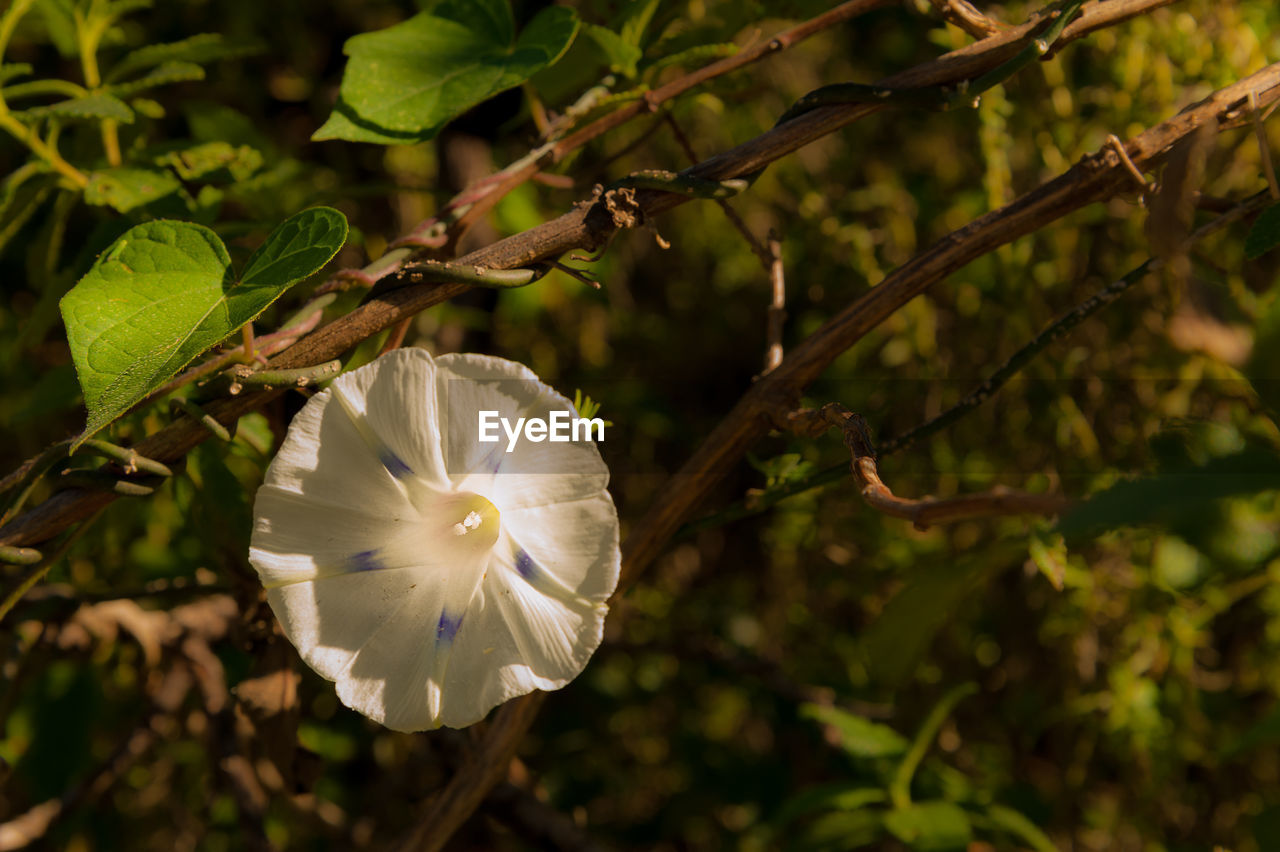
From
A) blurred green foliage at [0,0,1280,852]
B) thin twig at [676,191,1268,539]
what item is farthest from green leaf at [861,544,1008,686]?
thin twig at [676,191,1268,539]

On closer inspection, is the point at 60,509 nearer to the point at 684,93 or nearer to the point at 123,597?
the point at 123,597

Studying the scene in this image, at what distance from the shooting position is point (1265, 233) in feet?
2.09

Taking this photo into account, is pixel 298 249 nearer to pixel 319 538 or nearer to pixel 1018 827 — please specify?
pixel 319 538

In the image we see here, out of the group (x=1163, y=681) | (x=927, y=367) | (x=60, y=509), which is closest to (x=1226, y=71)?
(x=927, y=367)


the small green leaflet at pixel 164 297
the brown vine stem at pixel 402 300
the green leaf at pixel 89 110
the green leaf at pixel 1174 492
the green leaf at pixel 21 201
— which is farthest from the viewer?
the green leaf at pixel 21 201

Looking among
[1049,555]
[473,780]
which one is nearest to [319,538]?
[473,780]

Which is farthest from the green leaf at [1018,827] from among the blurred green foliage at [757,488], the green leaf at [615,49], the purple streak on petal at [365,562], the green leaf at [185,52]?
the green leaf at [185,52]

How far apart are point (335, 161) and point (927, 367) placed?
116 cm

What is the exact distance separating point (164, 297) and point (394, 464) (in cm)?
19

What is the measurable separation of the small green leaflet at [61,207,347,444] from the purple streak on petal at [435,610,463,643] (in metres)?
0.23

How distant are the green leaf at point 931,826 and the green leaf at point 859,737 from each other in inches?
2.6

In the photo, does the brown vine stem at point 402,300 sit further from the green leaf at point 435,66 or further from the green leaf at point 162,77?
the green leaf at point 162,77

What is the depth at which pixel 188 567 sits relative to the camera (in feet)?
3.55

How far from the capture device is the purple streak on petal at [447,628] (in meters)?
0.61
